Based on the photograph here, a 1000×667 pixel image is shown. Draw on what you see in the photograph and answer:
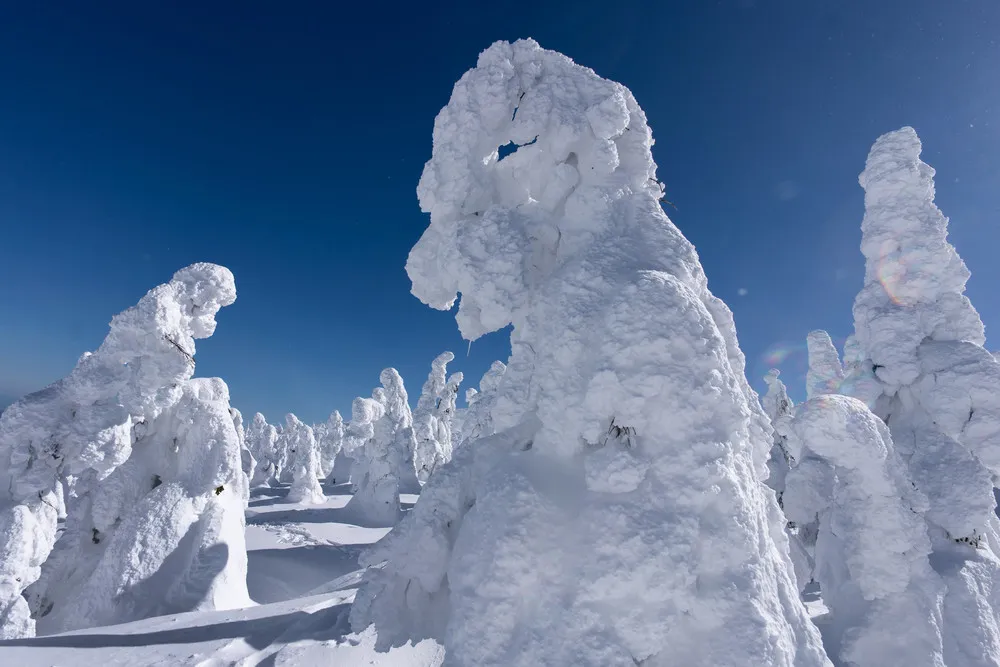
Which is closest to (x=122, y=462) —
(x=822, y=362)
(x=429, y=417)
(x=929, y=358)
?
(x=929, y=358)

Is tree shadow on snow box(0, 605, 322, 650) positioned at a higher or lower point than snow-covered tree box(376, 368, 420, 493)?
lower

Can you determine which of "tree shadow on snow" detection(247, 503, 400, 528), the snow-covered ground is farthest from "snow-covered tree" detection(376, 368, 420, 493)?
the snow-covered ground

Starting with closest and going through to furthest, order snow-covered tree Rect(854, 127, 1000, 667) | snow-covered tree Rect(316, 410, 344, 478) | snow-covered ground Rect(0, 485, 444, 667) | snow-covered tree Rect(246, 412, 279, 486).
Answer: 1. snow-covered ground Rect(0, 485, 444, 667)
2. snow-covered tree Rect(854, 127, 1000, 667)
3. snow-covered tree Rect(246, 412, 279, 486)
4. snow-covered tree Rect(316, 410, 344, 478)

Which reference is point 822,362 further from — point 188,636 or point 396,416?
point 188,636

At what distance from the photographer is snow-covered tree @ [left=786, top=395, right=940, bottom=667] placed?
6.92 metres

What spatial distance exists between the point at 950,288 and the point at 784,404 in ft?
79.1

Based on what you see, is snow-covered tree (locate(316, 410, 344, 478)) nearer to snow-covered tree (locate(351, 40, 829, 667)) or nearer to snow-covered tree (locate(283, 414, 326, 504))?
snow-covered tree (locate(283, 414, 326, 504))

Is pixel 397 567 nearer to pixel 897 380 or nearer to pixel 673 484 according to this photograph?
pixel 673 484

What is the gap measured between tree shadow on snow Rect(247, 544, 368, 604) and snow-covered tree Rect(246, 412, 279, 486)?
33408 millimetres

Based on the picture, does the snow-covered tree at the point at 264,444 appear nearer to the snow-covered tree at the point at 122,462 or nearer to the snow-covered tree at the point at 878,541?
the snow-covered tree at the point at 122,462

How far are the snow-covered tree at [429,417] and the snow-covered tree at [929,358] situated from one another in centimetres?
3440

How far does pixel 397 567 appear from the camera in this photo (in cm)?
484

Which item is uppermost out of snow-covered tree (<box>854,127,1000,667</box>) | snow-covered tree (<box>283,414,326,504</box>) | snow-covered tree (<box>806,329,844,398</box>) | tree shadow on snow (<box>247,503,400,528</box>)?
snow-covered tree (<box>806,329,844,398</box>)

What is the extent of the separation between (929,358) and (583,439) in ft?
33.3
